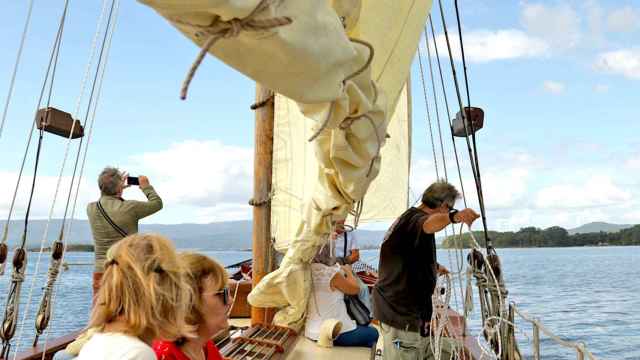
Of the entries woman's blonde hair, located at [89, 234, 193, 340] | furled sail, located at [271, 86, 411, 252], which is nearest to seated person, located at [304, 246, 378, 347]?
furled sail, located at [271, 86, 411, 252]

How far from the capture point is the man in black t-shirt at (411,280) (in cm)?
295

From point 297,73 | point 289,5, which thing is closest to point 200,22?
point 289,5

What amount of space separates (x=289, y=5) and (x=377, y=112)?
0.87 meters

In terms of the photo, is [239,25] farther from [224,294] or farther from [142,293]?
[224,294]

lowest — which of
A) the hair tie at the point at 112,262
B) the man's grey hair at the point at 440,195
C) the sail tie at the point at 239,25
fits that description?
the hair tie at the point at 112,262

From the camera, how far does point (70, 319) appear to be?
16812 millimetres

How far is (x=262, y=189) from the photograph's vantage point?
4629mm

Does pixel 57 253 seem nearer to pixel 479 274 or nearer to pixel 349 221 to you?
pixel 479 274

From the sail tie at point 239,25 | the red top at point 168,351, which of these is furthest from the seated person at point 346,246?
the sail tie at point 239,25

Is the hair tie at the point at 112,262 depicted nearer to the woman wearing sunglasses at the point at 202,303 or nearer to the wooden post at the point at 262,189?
the woman wearing sunglasses at the point at 202,303

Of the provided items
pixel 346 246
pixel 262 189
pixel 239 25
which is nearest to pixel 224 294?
pixel 239 25

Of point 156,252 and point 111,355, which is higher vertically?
point 156,252

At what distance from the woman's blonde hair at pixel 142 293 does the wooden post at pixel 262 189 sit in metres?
3.32

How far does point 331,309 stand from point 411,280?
4.54 ft
